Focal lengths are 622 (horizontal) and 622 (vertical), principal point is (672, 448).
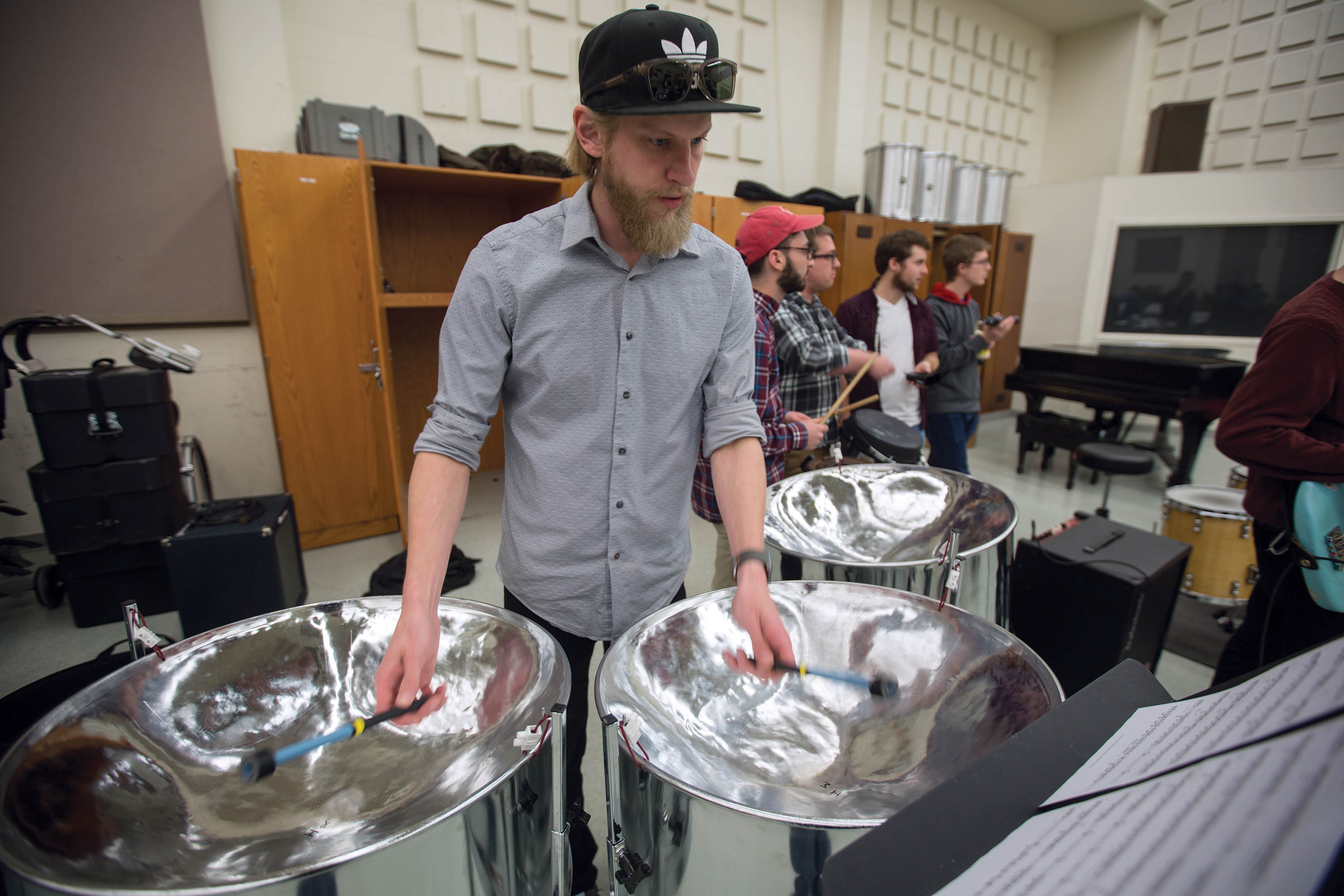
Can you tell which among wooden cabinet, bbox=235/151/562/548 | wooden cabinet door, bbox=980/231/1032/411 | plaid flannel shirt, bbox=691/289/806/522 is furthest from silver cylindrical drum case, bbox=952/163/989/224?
plaid flannel shirt, bbox=691/289/806/522

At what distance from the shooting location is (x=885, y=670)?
2.59 feet

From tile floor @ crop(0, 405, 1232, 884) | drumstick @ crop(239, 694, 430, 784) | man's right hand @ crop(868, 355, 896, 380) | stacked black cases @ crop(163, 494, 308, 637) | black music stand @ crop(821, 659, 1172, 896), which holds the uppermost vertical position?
man's right hand @ crop(868, 355, 896, 380)

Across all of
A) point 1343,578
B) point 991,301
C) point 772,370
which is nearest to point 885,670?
point 772,370

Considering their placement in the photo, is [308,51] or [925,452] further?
[925,452]

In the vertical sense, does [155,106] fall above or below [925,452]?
above

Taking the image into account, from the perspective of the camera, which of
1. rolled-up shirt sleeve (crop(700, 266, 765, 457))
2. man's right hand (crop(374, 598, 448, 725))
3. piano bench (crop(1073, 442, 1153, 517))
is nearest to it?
man's right hand (crop(374, 598, 448, 725))

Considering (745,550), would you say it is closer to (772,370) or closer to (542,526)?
(542,526)

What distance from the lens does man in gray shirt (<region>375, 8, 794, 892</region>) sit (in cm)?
67

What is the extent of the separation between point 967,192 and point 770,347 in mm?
3863

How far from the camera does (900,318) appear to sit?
2.37m

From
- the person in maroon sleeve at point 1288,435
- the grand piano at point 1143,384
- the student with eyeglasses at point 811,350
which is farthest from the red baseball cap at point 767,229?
the grand piano at point 1143,384

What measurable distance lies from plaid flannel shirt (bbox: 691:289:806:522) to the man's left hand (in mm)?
659

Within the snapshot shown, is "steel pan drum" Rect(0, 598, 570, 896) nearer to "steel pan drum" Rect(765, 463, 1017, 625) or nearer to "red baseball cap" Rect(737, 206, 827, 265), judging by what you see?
"steel pan drum" Rect(765, 463, 1017, 625)

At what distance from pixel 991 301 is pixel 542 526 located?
16.0 feet
